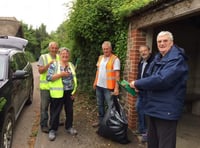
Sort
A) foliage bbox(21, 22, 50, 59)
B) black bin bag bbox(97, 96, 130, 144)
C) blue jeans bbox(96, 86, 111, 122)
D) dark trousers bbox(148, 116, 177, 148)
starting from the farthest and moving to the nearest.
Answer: foliage bbox(21, 22, 50, 59), blue jeans bbox(96, 86, 111, 122), black bin bag bbox(97, 96, 130, 144), dark trousers bbox(148, 116, 177, 148)

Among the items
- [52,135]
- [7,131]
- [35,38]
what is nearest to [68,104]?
[52,135]

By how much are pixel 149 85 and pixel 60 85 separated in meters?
2.07

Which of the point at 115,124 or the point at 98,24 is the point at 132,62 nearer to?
the point at 115,124

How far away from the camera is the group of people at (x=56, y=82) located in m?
4.80

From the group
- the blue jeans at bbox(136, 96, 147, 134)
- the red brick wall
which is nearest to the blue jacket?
the blue jeans at bbox(136, 96, 147, 134)

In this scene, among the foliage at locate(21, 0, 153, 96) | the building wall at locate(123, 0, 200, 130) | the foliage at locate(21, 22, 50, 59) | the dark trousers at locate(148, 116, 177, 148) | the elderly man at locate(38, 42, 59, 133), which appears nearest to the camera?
the dark trousers at locate(148, 116, 177, 148)

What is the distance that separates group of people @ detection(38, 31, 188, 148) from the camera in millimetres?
3129

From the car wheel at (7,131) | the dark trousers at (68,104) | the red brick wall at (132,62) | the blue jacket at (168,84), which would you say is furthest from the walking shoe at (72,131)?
the blue jacket at (168,84)

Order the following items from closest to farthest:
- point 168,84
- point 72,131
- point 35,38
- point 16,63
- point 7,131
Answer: point 168,84
point 7,131
point 72,131
point 16,63
point 35,38

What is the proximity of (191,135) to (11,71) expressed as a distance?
373 centimetres

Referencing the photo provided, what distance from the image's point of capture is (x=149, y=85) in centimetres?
318

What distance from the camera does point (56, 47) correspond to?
16.4ft

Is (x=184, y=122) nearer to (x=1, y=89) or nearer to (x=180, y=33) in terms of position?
(x=180, y=33)

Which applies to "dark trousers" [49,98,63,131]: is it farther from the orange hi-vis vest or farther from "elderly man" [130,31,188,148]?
"elderly man" [130,31,188,148]
